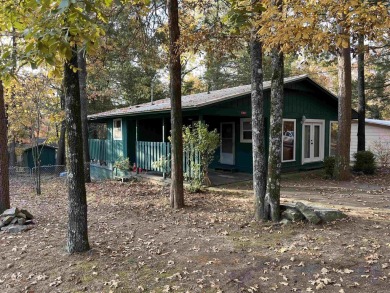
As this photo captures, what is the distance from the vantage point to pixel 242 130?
12.3 meters

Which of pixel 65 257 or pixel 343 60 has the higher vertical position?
pixel 343 60

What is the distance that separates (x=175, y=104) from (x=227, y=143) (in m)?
6.38

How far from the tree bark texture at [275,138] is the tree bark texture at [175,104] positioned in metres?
2.10

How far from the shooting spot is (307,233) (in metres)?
5.01

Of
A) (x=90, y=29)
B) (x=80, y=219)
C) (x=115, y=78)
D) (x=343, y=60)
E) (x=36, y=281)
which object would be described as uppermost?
(x=115, y=78)

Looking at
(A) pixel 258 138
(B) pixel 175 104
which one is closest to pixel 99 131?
(B) pixel 175 104

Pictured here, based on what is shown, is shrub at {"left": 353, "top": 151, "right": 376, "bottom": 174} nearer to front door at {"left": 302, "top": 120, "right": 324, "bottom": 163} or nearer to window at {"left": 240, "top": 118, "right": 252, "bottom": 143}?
front door at {"left": 302, "top": 120, "right": 324, "bottom": 163}

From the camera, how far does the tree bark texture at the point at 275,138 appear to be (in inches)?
211

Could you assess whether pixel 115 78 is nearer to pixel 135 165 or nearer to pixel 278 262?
pixel 135 165

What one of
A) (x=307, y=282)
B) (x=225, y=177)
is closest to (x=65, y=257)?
(x=307, y=282)

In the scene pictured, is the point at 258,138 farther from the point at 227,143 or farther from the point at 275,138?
the point at 227,143

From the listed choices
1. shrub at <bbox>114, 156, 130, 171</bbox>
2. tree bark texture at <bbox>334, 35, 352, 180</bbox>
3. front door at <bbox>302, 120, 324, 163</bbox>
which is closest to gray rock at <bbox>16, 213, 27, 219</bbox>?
shrub at <bbox>114, 156, 130, 171</bbox>

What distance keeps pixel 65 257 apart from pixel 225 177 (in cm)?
723

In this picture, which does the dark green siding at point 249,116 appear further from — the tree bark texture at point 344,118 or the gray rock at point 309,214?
the gray rock at point 309,214
